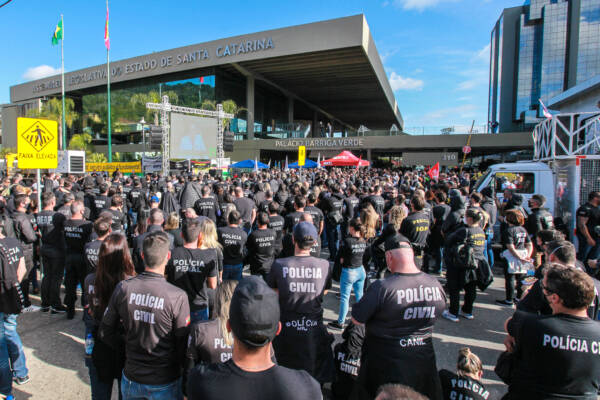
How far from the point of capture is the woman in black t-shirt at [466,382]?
2342mm

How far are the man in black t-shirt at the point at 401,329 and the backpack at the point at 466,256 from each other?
105 inches

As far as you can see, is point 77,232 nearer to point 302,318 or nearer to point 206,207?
point 206,207

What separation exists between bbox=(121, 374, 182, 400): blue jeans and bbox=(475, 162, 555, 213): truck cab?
881 cm

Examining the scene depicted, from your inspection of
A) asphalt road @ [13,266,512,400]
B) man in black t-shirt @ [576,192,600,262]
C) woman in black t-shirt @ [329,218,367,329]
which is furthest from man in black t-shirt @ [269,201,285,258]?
man in black t-shirt @ [576,192,600,262]

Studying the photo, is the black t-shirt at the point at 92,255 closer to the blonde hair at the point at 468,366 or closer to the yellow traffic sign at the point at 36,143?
the yellow traffic sign at the point at 36,143

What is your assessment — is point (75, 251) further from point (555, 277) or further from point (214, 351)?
point (555, 277)

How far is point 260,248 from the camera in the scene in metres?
5.00

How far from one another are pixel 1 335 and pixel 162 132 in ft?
54.0

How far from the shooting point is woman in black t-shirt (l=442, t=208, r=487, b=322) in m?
4.95

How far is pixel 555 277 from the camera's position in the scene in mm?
2158

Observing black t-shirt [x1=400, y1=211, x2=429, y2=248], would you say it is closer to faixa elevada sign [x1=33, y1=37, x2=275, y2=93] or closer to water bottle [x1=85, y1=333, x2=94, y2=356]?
water bottle [x1=85, y1=333, x2=94, y2=356]

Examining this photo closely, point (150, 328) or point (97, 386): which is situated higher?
point (150, 328)

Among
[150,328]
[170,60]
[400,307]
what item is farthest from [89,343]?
[170,60]

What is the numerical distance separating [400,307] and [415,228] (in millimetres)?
3557
